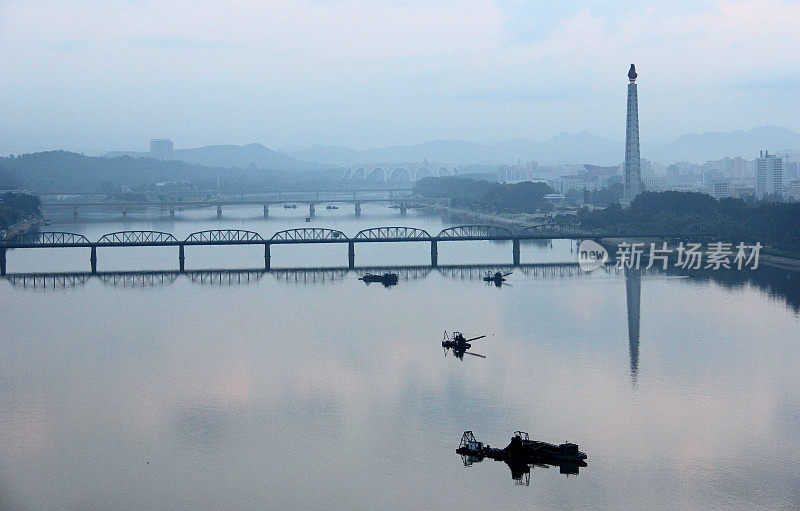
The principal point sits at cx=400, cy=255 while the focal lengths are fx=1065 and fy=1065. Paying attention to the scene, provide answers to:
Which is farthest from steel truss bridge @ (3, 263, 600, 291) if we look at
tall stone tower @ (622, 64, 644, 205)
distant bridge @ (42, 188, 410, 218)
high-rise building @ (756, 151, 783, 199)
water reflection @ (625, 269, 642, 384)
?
high-rise building @ (756, 151, 783, 199)

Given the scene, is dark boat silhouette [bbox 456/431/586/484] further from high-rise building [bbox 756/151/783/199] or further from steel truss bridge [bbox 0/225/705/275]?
high-rise building [bbox 756/151/783/199]

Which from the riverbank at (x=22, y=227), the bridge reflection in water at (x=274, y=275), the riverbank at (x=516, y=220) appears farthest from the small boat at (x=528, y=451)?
the riverbank at (x=22, y=227)

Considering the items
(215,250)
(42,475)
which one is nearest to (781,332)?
(42,475)

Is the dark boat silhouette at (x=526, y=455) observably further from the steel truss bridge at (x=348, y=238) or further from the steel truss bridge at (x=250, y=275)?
the steel truss bridge at (x=348, y=238)

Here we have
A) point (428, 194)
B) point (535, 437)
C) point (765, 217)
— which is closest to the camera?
point (535, 437)

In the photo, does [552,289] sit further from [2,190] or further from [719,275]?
[2,190]

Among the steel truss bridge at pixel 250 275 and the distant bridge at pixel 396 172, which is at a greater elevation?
the distant bridge at pixel 396 172
